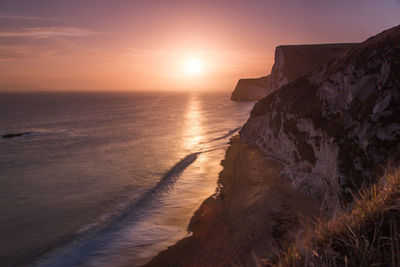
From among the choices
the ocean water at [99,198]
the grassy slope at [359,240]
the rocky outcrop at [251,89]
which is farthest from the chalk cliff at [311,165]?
the rocky outcrop at [251,89]

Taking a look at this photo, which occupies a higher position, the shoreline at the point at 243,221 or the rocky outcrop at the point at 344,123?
the rocky outcrop at the point at 344,123

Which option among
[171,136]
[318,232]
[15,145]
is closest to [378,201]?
[318,232]

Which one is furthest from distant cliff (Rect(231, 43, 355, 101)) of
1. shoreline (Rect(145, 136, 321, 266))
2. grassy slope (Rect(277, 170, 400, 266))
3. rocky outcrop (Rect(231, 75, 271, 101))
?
rocky outcrop (Rect(231, 75, 271, 101))

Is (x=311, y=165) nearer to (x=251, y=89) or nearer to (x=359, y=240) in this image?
(x=359, y=240)

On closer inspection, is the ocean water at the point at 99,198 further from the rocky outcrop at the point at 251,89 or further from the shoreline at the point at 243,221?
the rocky outcrop at the point at 251,89

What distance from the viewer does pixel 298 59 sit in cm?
4166

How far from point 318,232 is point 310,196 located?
1279 cm

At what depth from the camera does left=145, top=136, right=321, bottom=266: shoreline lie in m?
10.8

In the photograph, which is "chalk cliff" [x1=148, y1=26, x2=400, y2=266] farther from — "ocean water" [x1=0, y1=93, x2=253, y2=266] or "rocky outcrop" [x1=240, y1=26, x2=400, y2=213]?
"ocean water" [x1=0, y1=93, x2=253, y2=266]

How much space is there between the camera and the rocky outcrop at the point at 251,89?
12762 cm

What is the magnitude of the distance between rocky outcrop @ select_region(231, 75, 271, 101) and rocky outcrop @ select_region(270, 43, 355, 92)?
82401 millimetres

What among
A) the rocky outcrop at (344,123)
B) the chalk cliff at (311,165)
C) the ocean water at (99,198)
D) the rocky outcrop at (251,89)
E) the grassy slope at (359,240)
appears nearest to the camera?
the grassy slope at (359,240)

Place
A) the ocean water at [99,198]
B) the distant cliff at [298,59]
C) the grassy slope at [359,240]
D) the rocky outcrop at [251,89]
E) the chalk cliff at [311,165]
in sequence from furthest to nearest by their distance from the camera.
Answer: the rocky outcrop at [251,89] < the distant cliff at [298,59] < the ocean water at [99,198] < the chalk cliff at [311,165] < the grassy slope at [359,240]

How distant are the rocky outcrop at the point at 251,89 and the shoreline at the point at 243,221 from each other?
113 m
